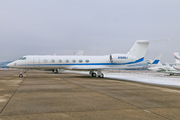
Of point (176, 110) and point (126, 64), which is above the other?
point (126, 64)

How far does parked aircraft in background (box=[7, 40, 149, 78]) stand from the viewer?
2172cm

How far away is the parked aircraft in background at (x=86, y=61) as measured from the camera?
21.7 meters

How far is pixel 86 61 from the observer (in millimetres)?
22906

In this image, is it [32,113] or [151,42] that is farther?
[151,42]

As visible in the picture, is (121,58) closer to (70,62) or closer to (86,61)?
(86,61)

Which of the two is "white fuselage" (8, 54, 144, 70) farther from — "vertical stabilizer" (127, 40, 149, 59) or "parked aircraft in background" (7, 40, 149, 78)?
"vertical stabilizer" (127, 40, 149, 59)

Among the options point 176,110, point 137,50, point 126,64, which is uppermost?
point 137,50

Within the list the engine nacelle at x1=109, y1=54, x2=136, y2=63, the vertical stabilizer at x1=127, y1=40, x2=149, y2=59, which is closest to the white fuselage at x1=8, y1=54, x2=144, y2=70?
the engine nacelle at x1=109, y1=54, x2=136, y2=63

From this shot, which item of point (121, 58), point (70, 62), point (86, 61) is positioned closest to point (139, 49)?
point (121, 58)

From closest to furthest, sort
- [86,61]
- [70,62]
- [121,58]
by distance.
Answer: [121,58] < [70,62] < [86,61]

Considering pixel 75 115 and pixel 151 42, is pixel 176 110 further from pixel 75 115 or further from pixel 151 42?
pixel 151 42

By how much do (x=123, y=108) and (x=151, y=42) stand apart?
1842cm

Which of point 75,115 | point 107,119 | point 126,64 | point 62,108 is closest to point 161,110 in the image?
point 107,119

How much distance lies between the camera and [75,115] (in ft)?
16.2
